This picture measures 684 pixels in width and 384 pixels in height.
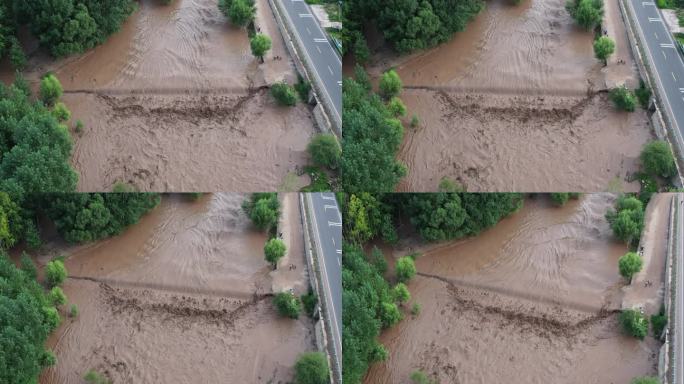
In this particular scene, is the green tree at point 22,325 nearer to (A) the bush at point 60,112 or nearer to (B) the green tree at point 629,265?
(A) the bush at point 60,112

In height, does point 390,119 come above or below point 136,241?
above

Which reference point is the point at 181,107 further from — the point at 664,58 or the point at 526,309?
the point at 664,58

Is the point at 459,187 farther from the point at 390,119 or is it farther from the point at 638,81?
the point at 638,81


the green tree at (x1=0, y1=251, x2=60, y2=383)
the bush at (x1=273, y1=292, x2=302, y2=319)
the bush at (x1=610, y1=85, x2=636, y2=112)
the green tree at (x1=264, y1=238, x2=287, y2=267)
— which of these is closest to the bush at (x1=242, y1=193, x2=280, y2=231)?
the green tree at (x1=264, y1=238, x2=287, y2=267)

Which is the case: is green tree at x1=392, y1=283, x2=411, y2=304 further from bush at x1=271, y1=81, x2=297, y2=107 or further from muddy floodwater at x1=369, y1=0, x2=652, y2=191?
bush at x1=271, y1=81, x2=297, y2=107

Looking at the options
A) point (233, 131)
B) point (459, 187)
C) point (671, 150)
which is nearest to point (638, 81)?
point (671, 150)

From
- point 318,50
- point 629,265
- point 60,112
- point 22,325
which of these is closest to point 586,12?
point 629,265

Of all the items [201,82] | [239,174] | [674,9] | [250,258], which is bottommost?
[250,258]
